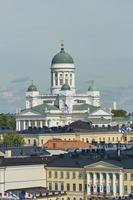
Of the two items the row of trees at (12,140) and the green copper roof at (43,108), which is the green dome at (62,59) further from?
the row of trees at (12,140)

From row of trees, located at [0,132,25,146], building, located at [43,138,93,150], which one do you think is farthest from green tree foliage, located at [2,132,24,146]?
building, located at [43,138,93,150]

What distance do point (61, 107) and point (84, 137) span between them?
110 feet

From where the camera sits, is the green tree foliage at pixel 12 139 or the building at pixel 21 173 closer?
the building at pixel 21 173

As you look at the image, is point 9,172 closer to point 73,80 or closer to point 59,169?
point 59,169

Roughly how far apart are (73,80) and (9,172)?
106635mm

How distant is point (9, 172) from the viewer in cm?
9269

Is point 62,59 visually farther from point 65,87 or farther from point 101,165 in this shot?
point 101,165

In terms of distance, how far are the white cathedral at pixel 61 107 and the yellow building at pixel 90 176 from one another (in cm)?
8235

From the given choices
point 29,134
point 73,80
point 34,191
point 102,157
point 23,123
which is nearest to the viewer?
point 34,191

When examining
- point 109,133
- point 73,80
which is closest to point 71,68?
point 73,80

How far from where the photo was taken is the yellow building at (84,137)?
15362 centimetres

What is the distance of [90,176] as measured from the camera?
3674 inches

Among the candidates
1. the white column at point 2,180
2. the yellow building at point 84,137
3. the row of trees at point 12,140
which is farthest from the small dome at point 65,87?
the white column at point 2,180

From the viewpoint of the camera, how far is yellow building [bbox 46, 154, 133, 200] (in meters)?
90.5
